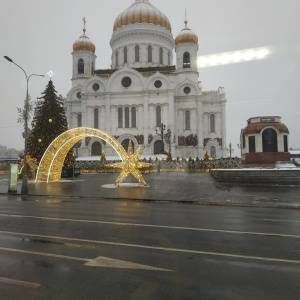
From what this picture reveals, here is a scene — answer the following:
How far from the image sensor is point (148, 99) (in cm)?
5788

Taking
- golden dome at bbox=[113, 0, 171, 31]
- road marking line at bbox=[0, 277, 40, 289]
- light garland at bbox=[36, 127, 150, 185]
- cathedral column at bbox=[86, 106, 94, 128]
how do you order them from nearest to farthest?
road marking line at bbox=[0, 277, 40, 289], light garland at bbox=[36, 127, 150, 185], cathedral column at bbox=[86, 106, 94, 128], golden dome at bbox=[113, 0, 171, 31]

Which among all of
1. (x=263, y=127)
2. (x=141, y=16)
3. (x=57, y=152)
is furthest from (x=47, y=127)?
(x=141, y=16)

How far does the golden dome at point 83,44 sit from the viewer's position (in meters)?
64.6

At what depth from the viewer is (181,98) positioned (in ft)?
195

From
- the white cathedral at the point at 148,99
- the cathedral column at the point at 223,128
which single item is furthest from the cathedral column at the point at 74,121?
the cathedral column at the point at 223,128

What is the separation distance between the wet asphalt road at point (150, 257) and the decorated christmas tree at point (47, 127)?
22915mm

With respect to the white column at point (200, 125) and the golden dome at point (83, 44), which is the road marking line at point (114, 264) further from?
the golden dome at point (83, 44)

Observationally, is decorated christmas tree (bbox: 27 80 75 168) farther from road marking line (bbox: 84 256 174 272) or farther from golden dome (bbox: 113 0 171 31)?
golden dome (bbox: 113 0 171 31)

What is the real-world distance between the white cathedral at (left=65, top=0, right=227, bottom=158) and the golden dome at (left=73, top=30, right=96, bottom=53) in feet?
0.68

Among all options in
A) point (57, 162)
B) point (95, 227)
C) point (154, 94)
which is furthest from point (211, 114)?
point (95, 227)

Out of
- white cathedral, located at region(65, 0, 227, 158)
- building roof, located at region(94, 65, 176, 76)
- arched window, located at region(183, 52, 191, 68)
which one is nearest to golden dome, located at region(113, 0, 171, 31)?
white cathedral, located at region(65, 0, 227, 158)

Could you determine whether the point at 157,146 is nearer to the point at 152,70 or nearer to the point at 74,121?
the point at 152,70

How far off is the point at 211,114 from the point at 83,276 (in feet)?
196

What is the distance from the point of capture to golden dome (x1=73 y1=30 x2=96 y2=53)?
64.6 meters
